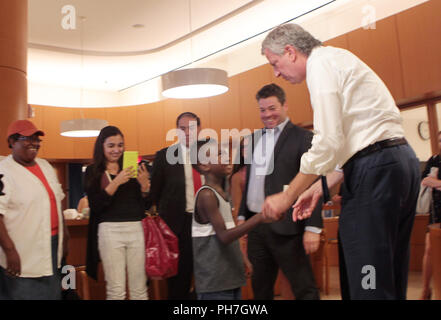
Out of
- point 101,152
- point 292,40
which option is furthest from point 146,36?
point 292,40

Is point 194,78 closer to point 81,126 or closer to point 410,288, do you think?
point 410,288

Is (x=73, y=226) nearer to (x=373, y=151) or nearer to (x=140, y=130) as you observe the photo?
(x=373, y=151)

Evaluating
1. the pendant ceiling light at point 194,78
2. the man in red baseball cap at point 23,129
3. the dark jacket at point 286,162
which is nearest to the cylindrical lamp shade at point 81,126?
the pendant ceiling light at point 194,78

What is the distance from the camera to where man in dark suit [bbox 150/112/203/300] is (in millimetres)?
2820

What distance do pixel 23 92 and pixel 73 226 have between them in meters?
1.23

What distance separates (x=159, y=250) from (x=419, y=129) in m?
3.81

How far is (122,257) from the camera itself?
8.49 ft

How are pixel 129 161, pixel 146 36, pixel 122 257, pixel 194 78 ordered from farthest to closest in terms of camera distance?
pixel 146 36 < pixel 194 78 < pixel 129 161 < pixel 122 257

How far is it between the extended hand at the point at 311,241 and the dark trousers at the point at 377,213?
0.65m

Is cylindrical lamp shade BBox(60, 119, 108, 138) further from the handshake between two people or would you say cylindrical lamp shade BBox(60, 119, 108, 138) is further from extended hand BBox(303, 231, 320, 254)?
the handshake between two people

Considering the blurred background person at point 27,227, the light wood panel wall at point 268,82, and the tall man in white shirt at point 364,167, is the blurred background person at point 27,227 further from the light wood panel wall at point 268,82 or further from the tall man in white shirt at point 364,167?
the light wood panel wall at point 268,82

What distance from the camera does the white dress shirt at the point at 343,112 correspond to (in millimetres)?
1442

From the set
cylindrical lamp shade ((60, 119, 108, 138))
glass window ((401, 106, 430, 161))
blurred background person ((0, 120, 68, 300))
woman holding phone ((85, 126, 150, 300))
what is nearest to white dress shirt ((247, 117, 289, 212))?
woman holding phone ((85, 126, 150, 300))
